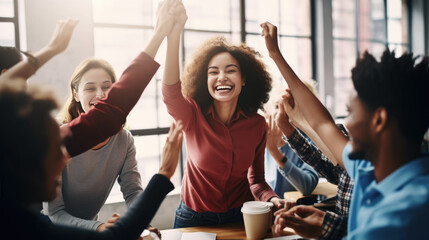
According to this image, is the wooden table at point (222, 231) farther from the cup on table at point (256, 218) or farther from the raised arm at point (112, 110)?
the raised arm at point (112, 110)

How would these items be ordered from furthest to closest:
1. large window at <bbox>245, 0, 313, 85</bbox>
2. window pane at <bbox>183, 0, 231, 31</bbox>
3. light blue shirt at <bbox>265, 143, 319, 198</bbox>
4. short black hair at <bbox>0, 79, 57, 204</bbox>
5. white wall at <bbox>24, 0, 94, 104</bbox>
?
large window at <bbox>245, 0, 313, 85</bbox> → window pane at <bbox>183, 0, 231, 31</bbox> → white wall at <bbox>24, 0, 94, 104</bbox> → light blue shirt at <bbox>265, 143, 319, 198</bbox> → short black hair at <bbox>0, 79, 57, 204</bbox>

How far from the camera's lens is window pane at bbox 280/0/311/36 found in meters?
5.16

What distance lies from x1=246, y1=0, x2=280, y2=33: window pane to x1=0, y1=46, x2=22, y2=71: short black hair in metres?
3.84

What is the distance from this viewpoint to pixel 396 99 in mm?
849

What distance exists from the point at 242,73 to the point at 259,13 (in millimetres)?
3230

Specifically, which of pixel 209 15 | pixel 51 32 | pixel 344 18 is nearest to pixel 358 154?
pixel 51 32

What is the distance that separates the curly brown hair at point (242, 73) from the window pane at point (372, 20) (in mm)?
4589

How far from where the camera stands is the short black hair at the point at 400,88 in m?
0.85

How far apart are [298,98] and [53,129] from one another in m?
0.86

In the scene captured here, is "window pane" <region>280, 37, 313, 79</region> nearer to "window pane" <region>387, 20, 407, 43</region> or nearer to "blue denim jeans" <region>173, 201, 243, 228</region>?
"window pane" <region>387, 20, 407, 43</region>

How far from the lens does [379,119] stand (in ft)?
2.83

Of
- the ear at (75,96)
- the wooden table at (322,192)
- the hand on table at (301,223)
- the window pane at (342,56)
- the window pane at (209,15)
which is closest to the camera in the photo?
the hand on table at (301,223)

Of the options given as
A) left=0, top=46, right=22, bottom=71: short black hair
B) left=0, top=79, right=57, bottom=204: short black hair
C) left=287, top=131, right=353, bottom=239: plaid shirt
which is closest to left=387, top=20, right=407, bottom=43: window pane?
left=287, top=131, right=353, bottom=239: plaid shirt

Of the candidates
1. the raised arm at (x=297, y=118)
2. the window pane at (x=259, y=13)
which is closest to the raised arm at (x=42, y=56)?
the raised arm at (x=297, y=118)
